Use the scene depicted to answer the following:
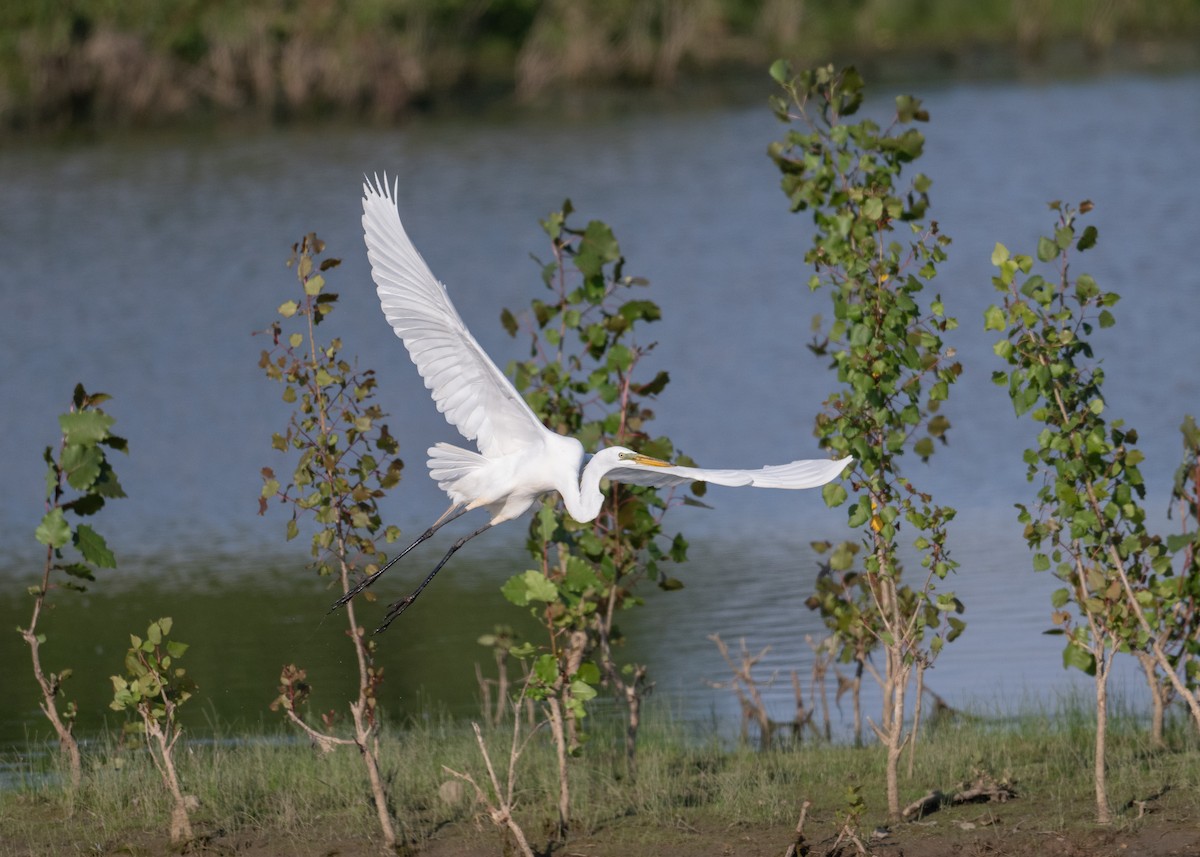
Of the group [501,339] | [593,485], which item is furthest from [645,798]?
[501,339]

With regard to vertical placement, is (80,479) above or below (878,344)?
below

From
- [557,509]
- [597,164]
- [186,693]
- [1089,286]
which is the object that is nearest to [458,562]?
[557,509]

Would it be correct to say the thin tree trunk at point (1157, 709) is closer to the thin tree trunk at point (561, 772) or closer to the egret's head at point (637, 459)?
the egret's head at point (637, 459)

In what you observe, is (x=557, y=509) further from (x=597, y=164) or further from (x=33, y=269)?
(x=597, y=164)

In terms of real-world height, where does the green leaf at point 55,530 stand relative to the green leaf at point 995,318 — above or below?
below

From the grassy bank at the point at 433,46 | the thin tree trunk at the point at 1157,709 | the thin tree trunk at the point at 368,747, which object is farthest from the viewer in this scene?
the grassy bank at the point at 433,46

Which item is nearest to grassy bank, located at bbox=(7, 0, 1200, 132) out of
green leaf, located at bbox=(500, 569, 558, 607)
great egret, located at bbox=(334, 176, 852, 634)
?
great egret, located at bbox=(334, 176, 852, 634)

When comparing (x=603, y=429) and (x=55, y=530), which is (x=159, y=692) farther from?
(x=603, y=429)

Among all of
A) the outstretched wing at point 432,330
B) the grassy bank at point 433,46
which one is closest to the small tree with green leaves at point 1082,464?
the outstretched wing at point 432,330

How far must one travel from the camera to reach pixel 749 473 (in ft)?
17.2

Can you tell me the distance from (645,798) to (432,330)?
66.2 inches

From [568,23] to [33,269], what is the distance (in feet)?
38.7

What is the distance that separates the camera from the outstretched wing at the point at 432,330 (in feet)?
18.6

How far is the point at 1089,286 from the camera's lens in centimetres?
545
